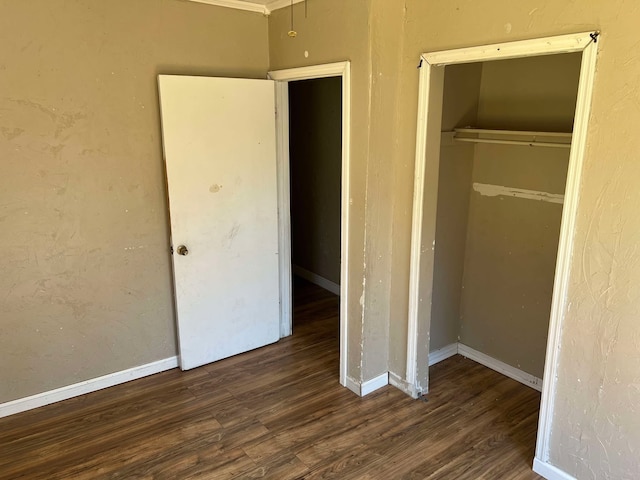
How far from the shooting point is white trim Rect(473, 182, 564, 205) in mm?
2869

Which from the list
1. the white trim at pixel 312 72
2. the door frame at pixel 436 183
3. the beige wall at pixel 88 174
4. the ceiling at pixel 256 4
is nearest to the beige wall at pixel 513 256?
the door frame at pixel 436 183

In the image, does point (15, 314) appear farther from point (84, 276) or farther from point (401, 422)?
point (401, 422)

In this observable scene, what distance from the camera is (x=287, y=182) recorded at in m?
3.67

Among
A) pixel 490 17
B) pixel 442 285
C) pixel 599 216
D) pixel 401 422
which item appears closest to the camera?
pixel 599 216

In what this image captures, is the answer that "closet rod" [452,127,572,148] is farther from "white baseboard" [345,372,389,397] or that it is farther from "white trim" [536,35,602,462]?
"white baseboard" [345,372,389,397]

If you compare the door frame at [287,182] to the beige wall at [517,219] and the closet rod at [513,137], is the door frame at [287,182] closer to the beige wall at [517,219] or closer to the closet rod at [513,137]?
the closet rod at [513,137]

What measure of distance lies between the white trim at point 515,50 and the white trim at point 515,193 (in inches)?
40.0

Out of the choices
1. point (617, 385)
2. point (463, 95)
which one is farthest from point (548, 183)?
point (617, 385)

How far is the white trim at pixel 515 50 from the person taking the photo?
1.93 meters

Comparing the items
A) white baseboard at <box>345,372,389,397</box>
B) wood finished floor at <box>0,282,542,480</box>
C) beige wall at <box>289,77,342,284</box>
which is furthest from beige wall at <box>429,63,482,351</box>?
beige wall at <box>289,77,342,284</box>

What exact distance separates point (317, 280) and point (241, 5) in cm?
284

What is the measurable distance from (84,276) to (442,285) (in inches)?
92.7

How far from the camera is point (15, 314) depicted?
2.77 meters

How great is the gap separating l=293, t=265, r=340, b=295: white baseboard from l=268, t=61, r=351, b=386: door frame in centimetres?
104
